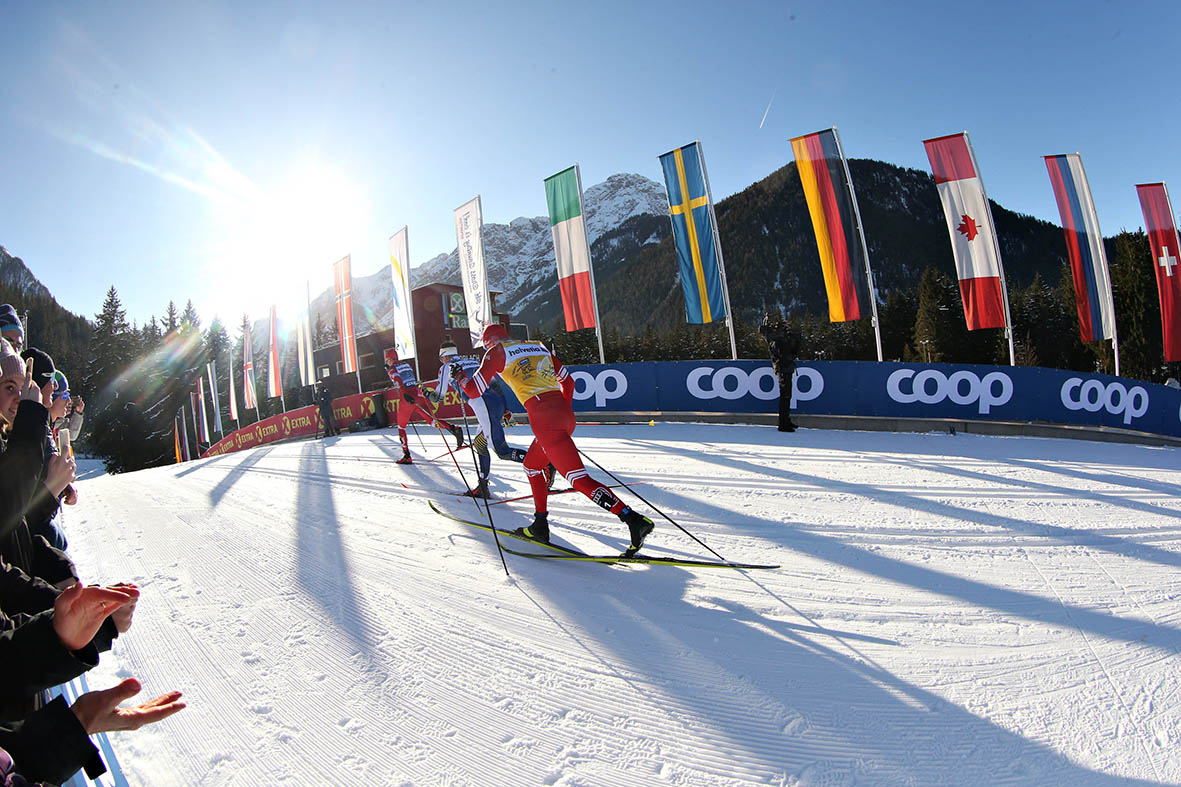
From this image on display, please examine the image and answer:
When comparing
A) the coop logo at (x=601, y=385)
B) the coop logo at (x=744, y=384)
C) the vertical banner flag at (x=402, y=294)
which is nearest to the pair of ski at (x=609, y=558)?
the coop logo at (x=744, y=384)

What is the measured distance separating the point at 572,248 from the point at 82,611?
40.9ft

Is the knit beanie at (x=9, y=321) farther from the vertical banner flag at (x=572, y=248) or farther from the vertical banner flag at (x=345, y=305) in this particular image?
the vertical banner flag at (x=345, y=305)

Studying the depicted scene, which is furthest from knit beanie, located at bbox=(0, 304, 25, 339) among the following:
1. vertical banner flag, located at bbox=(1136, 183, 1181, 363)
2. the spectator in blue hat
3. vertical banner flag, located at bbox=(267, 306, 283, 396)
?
vertical banner flag, located at bbox=(267, 306, 283, 396)

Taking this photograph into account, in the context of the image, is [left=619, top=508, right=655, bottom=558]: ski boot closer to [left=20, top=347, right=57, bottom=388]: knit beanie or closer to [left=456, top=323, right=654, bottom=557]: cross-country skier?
[left=456, top=323, right=654, bottom=557]: cross-country skier

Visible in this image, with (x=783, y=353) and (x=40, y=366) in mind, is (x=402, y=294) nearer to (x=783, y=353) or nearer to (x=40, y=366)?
(x=783, y=353)

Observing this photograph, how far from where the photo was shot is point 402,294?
16312 millimetres

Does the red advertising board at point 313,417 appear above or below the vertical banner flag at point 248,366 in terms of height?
below

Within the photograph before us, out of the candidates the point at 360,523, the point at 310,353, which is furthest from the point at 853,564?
the point at 310,353

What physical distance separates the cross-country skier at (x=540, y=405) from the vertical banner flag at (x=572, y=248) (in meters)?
8.19

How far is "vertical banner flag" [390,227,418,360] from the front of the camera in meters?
16.0

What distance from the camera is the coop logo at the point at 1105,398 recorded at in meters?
8.58

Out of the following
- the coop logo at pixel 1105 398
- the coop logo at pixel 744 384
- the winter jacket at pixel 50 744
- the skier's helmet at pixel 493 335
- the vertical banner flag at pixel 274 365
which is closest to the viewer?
the winter jacket at pixel 50 744

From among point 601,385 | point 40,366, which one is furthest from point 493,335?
point 601,385

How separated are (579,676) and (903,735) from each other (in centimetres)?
134
